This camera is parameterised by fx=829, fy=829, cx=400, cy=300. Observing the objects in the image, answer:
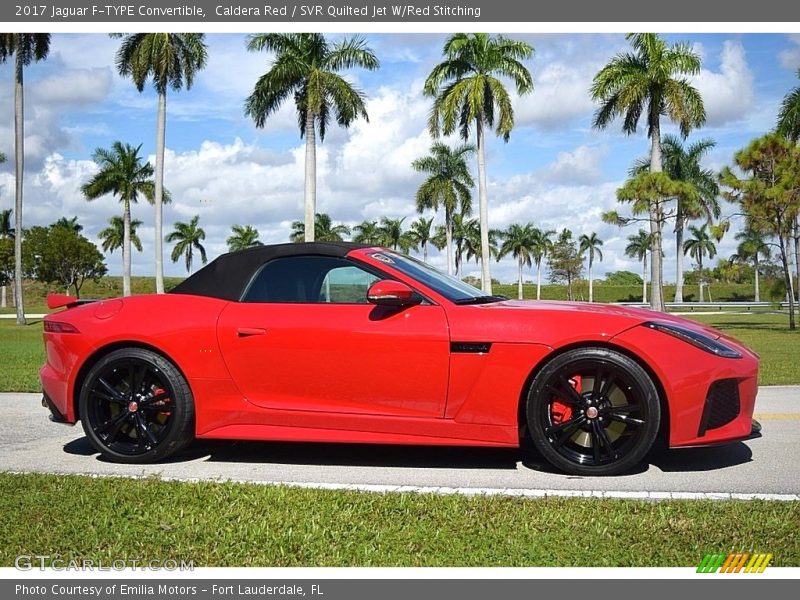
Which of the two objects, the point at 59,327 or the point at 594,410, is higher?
the point at 59,327

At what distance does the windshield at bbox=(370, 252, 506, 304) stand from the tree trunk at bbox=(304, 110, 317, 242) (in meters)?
25.9

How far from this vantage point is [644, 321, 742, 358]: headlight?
4.94m

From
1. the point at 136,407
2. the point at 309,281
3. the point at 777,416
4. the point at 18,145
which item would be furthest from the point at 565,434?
the point at 18,145

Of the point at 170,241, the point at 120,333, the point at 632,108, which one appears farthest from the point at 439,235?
the point at 120,333

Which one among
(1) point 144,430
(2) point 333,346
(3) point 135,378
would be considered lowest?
(1) point 144,430

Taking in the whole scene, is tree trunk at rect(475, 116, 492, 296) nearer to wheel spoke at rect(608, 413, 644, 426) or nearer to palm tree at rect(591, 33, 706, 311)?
palm tree at rect(591, 33, 706, 311)

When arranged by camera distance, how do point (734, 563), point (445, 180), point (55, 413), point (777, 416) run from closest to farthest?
point (734, 563), point (55, 413), point (777, 416), point (445, 180)

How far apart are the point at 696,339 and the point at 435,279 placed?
169 cm

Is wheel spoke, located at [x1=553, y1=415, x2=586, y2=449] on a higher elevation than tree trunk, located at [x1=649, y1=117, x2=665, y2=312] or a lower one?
lower

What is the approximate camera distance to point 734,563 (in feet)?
11.2

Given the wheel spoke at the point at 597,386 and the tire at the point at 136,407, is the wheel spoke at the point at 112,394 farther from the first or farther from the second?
the wheel spoke at the point at 597,386

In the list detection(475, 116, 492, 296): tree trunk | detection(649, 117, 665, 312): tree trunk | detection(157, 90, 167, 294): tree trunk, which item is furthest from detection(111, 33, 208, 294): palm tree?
detection(649, 117, 665, 312): tree trunk

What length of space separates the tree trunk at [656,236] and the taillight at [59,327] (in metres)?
33.4

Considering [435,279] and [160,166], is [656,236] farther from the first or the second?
[435,279]
